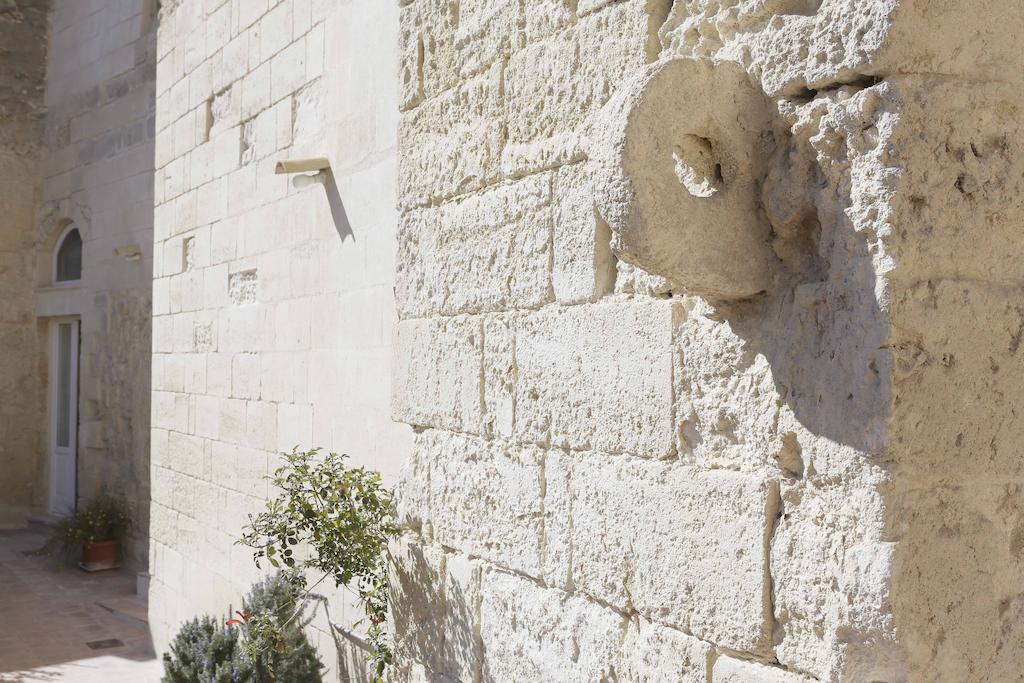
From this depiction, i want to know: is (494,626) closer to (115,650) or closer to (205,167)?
(205,167)

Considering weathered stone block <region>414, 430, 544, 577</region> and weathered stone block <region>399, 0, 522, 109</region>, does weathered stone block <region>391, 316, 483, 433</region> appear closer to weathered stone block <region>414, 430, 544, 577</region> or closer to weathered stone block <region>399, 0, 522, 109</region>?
weathered stone block <region>414, 430, 544, 577</region>

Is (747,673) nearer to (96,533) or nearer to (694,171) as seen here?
(694,171)

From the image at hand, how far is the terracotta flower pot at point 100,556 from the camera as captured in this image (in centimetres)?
1020

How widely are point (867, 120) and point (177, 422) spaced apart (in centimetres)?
617

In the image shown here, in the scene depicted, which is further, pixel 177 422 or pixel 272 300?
pixel 177 422

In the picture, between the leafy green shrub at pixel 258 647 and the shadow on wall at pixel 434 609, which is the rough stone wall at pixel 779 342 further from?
the leafy green shrub at pixel 258 647

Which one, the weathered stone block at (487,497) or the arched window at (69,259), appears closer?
the weathered stone block at (487,497)

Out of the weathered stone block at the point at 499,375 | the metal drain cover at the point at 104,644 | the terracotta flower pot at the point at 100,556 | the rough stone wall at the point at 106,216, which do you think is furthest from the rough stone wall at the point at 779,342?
the terracotta flower pot at the point at 100,556

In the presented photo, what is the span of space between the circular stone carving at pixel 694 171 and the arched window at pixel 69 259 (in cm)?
1160

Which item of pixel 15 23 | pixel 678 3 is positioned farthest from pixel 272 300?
pixel 15 23

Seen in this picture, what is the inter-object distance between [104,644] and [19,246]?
6.53m

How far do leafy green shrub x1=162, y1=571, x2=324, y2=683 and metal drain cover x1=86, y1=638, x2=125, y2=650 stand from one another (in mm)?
2722

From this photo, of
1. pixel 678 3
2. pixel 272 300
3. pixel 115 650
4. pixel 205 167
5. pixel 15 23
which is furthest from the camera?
pixel 15 23

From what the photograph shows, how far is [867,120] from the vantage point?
153cm
